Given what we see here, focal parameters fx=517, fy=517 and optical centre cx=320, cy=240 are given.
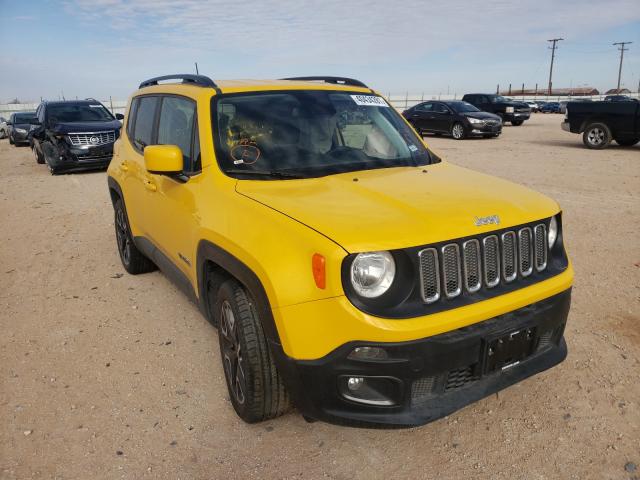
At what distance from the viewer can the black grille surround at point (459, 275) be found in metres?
2.22

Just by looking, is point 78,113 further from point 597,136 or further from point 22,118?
point 597,136

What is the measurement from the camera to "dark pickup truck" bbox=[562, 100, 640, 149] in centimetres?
1359

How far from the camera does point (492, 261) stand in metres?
2.47

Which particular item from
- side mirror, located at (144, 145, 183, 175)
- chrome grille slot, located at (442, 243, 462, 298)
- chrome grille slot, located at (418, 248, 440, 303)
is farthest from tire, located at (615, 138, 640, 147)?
side mirror, located at (144, 145, 183, 175)

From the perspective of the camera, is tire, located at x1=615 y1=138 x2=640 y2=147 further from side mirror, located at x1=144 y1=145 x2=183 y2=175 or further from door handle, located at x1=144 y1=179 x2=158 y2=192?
side mirror, located at x1=144 y1=145 x2=183 y2=175

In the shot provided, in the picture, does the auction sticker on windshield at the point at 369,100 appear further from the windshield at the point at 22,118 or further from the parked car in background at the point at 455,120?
the windshield at the point at 22,118

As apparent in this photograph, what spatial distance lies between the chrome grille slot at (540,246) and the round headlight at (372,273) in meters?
0.91

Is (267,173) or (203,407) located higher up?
(267,173)

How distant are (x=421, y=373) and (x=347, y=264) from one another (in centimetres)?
58

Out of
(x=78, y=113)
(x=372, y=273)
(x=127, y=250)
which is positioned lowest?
(x=127, y=250)

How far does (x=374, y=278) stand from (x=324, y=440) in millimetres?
1067

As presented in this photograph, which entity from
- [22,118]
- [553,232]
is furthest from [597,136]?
[22,118]

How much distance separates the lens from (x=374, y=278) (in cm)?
224

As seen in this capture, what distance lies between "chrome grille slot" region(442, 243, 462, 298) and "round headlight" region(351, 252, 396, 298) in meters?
0.25
